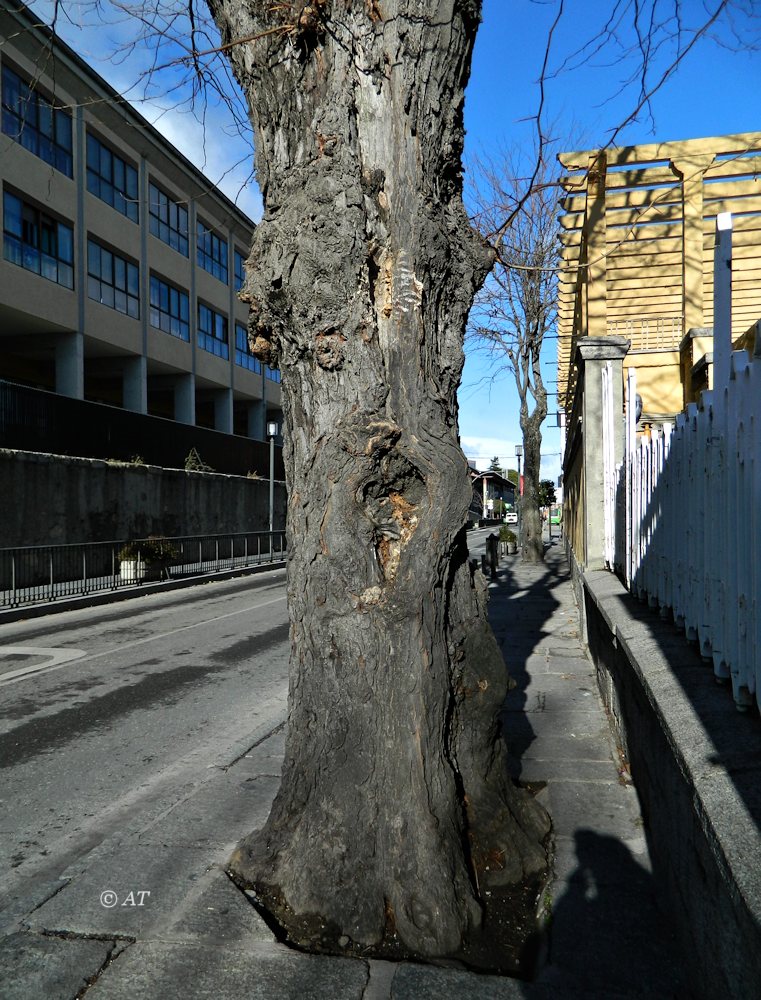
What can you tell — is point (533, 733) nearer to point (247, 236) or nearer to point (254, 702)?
point (254, 702)

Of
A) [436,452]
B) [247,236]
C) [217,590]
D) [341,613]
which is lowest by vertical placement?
[217,590]

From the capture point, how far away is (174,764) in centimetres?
565

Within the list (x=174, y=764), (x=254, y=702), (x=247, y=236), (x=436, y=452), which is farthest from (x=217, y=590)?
(x=247, y=236)

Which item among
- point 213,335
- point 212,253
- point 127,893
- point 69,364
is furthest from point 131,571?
point 212,253

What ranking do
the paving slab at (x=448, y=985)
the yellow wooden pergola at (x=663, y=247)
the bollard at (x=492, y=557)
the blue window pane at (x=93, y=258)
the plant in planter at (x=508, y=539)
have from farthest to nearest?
the plant in planter at (x=508, y=539) → the blue window pane at (x=93, y=258) → the bollard at (x=492, y=557) → the yellow wooden pergola at (x=663, y=247) → the paving slab at (x=448, y=985)

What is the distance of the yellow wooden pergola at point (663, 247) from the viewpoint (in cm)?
1187

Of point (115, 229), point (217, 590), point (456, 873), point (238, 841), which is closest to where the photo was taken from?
point (456, 873)

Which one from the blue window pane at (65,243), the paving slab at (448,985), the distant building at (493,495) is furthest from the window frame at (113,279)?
the distant building at (493,495)

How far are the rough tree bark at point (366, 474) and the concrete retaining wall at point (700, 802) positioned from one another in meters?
0.75

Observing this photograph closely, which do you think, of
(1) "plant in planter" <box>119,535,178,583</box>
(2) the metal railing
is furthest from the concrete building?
(1) "plant in planter" <box>119,535,178,583</box>

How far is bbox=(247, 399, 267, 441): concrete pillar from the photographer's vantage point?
1638 inches

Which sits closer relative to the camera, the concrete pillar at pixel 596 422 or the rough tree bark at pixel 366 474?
the rough tree bark at pixel 366 474

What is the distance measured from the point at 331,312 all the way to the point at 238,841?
2.82 meters

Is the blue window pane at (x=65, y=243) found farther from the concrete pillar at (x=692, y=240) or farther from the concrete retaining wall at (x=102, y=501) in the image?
the concrete pillar at (x=692, y=240)
